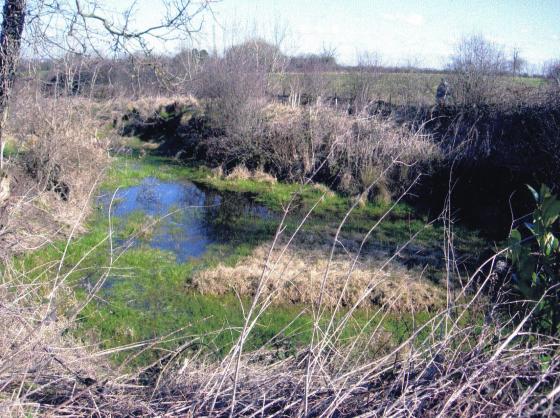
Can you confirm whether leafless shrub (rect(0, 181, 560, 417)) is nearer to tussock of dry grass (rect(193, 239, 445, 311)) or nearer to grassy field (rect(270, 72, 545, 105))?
tussock of dry grass (rect(193, 239, 445, 311))

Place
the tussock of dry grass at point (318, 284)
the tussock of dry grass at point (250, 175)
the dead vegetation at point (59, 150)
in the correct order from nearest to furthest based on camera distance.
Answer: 1. the tussock of dry grass at point (318, 284)
2. the dead vegetation at point (59, 150)
3. the tussock of dry grass at point (250, 175)

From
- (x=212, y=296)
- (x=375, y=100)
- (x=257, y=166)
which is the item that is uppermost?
(x=375, y=100)

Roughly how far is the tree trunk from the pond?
3621 mm

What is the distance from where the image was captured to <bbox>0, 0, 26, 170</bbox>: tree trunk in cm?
598

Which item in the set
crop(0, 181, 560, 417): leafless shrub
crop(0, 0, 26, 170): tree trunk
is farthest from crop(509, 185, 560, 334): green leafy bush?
crop(0, 0, 26, 170): tree trunk

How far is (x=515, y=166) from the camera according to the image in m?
14.7

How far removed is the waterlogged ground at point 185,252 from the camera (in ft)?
21.7

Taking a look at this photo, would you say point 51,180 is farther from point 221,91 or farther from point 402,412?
point 402,412

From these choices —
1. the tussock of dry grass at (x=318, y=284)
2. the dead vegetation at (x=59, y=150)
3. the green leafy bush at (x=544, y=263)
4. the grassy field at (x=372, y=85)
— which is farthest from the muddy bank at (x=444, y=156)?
the green leafy bush at (x=544, y=263)

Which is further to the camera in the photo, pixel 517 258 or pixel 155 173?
pixel 155 173

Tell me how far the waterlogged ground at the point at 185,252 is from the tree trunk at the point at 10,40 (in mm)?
2123

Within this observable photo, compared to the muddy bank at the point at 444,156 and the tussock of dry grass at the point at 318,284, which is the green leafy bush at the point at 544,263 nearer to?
the tussock of dry grass at the point at 318,284

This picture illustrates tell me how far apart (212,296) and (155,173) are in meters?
10.5

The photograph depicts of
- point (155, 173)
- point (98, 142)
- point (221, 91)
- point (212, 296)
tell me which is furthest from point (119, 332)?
point (221, 91)
